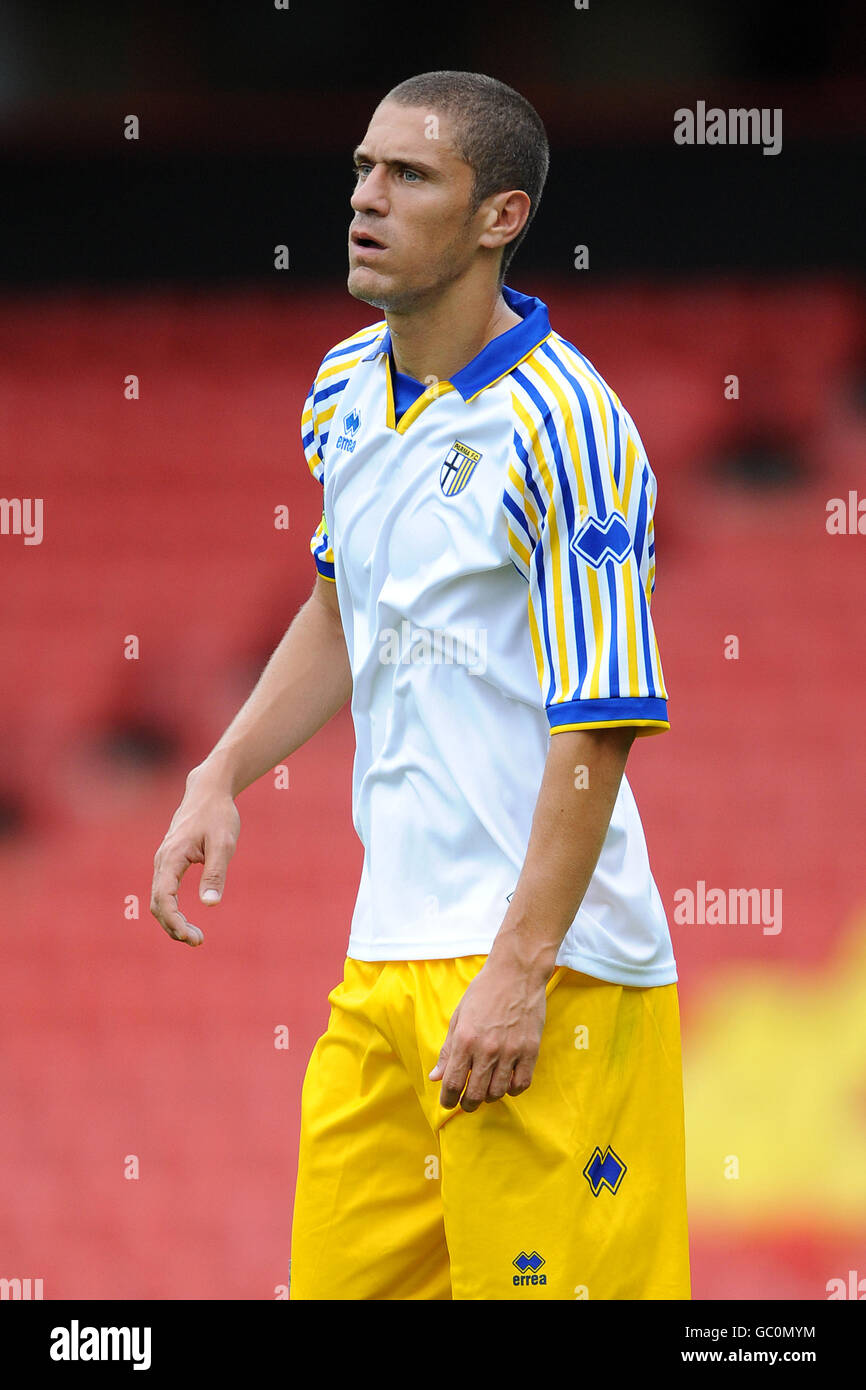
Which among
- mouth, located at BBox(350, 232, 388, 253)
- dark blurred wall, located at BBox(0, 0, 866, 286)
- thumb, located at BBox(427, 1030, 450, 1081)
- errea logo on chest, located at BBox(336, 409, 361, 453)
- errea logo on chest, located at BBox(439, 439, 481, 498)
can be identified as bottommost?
thumb, located at BBox(427, 1030, 450, 1081)

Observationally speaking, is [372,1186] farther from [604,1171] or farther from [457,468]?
[457,468]

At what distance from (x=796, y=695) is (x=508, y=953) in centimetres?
264

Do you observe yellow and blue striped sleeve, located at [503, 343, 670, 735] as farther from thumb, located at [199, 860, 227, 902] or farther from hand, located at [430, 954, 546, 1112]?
thumb, located at [199, 860, 227, 902]

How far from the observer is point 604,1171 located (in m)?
1.33

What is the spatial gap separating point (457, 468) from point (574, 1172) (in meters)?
0.54

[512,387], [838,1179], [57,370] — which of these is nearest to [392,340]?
[512,387]

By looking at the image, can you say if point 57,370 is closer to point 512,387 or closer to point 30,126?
point 30,126

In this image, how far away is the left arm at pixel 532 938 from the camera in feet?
4.08

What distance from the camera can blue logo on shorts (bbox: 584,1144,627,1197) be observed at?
4.34 feet

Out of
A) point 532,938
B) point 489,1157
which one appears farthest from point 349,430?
point 489,1157

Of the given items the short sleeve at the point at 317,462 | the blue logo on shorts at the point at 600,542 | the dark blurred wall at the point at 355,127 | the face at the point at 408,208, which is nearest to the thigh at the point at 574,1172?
the blue logo on shorts at the point at 600,542

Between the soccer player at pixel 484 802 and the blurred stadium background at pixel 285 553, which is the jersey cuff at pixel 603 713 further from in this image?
the blurred stadium background at pixel 285 553

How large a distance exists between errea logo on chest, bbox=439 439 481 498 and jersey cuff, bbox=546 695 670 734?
0.20m

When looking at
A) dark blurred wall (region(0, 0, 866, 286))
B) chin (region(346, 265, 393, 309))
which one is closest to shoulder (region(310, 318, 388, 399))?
chin (region(346, 265, 393, 309))
